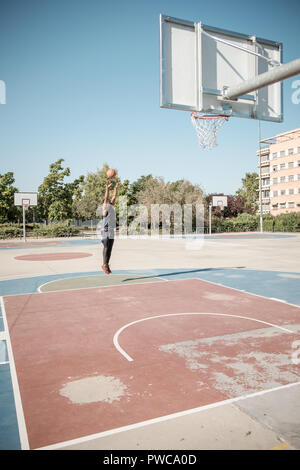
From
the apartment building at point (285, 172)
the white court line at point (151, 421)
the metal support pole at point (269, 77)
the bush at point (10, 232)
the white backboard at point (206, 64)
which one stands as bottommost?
the white court line at point (151, 421)

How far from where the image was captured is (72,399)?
154 inches

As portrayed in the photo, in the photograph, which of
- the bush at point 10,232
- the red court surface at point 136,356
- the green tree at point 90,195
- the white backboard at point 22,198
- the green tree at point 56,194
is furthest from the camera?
the green tree at point 90,195

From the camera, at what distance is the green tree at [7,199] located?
5106 centimetres

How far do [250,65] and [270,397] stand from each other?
7.43 meters

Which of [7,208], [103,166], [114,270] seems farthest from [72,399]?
[103,166]

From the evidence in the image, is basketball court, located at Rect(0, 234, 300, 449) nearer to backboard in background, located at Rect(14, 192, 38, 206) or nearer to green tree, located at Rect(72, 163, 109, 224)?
backboard in background, located at Rect(14, 192, 38, 206)

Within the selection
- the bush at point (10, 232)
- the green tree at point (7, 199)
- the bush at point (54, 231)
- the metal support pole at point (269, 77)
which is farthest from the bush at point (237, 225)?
the metal support pole at point (269, 77)

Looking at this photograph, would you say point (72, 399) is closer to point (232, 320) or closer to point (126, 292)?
point (232, 320)

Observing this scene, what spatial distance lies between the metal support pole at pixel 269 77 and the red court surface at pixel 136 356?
4375mm

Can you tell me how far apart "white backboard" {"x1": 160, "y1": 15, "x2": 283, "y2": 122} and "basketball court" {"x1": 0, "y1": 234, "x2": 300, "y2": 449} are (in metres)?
4.71

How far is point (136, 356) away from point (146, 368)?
17.8 inches

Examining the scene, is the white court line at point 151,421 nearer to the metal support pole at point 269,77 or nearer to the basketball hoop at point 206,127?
the metal support pole at point 269,77

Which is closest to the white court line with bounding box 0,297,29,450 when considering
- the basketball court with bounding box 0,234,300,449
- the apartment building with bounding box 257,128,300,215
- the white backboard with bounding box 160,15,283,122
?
the basketball court with bounding box 0,234,300,449

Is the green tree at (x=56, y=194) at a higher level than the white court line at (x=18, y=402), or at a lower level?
higher
